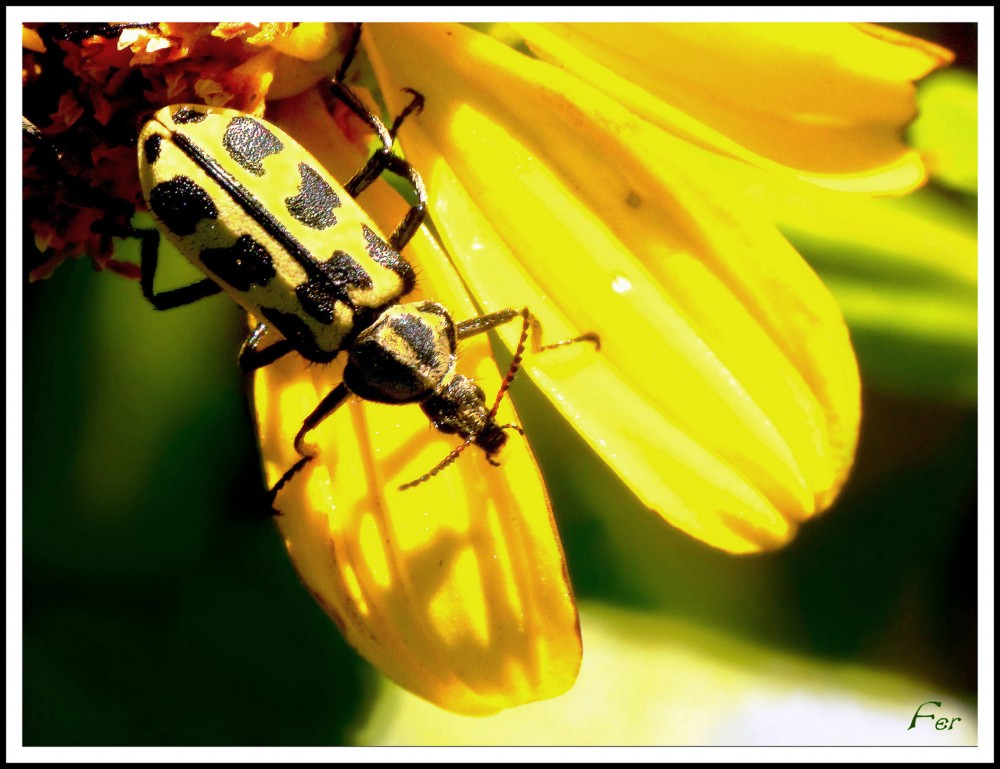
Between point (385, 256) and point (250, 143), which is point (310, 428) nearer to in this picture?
point (385, 256)

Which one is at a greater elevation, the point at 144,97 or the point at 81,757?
the point at 144,97

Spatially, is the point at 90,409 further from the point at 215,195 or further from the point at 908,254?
the point at 908,254

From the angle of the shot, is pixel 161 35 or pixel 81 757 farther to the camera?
pixel 81 757

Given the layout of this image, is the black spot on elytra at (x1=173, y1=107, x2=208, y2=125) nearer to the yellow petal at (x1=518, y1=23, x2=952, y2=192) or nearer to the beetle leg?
the beetle leg

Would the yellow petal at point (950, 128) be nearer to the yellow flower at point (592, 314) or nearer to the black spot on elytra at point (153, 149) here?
the yellow flower at point (592, 314)

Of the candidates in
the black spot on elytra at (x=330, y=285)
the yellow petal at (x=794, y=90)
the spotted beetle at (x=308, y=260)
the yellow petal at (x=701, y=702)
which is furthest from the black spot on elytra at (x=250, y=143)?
the yellow petal at (x=701, y=702)

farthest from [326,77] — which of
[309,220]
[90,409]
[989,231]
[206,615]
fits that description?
[989,231]

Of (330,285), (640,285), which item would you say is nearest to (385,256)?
(330,285)
